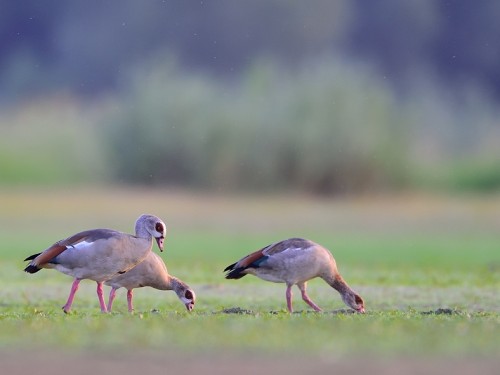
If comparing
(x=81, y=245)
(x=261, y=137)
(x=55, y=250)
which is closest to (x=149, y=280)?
(x=81, y=245)

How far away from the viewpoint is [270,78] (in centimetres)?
4603

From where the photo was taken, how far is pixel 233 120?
45844mm

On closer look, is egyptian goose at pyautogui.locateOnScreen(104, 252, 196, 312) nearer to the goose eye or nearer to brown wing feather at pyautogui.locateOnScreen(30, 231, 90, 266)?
the goose eye

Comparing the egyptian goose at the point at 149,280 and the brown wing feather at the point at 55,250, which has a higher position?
the brown wing feather at the point at 55,250

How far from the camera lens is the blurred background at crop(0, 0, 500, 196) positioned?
143 ft

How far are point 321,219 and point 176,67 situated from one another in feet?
32.4

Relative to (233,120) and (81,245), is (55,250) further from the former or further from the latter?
(233,120)

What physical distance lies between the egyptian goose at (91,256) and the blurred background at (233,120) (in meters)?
28.6

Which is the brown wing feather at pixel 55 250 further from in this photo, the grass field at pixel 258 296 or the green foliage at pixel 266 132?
the green foliage at pixel 266 132

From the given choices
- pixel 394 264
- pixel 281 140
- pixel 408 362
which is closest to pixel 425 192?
pixel 281 140

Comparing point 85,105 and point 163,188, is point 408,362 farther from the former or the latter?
point 85,105

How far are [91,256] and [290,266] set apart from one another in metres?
2.33

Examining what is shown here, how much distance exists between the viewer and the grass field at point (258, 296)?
10.5m

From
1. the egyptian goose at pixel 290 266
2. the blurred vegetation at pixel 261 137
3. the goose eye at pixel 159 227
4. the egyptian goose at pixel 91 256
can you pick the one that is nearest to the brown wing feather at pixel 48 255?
the egyptian goose at pixel 91 256
